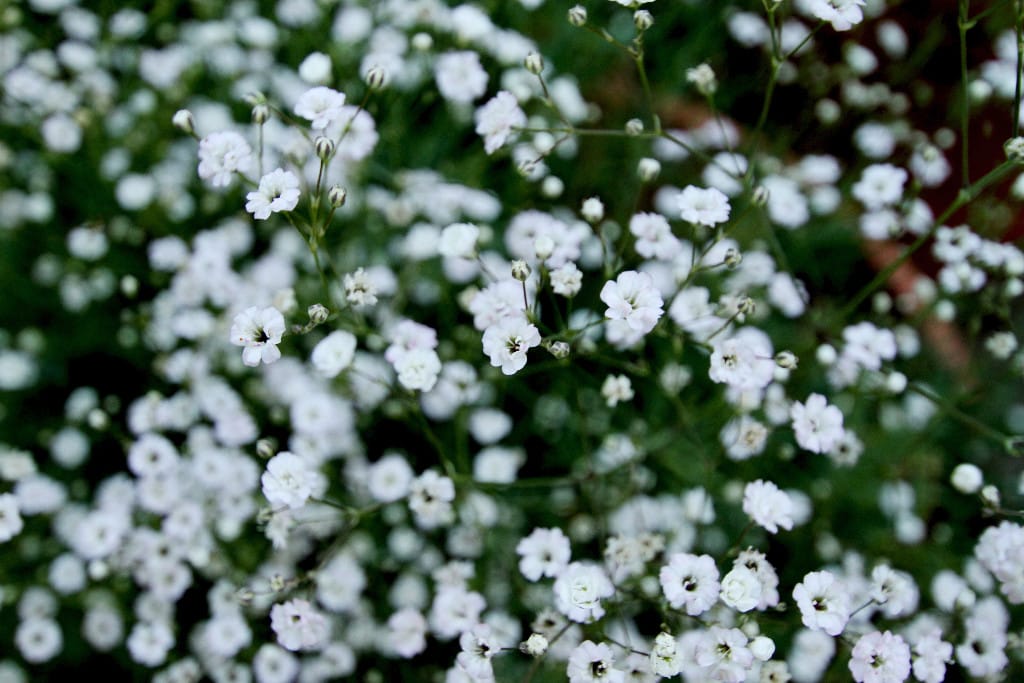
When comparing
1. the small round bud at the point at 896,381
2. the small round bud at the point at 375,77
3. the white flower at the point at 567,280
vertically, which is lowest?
the small round bud at the point at 896,381

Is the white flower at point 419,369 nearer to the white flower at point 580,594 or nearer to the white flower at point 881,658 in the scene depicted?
the white flower at point 580,594

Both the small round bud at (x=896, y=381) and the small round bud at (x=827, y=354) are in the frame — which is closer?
the small round bud at (x=896, y=381)

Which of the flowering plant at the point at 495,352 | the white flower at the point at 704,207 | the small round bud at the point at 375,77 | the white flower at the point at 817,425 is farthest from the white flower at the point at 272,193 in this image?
the white flower at the point at 817,425

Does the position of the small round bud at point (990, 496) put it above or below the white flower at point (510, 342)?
below

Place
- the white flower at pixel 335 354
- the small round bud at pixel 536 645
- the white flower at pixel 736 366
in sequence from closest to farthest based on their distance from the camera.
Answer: the small round bud at pixel 536 645, the white flower at pixel 736 366, the white flower at pixel 335 354

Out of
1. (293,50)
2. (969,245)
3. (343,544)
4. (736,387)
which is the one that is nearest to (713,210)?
(736,387)

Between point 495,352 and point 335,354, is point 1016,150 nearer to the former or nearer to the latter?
point 495,352

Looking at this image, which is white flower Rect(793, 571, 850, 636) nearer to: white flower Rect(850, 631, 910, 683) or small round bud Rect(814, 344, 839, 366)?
white flower Rect(850, 631, 910, 683)

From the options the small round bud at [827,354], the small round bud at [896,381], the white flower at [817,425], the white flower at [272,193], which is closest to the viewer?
the white flower at [272,193]
